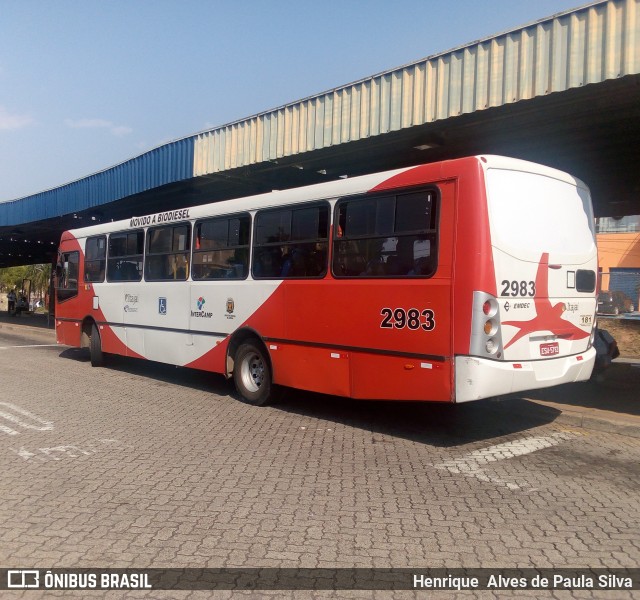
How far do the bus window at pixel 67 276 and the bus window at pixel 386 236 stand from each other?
8.41 metres

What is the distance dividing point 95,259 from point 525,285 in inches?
378

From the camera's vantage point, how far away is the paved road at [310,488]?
387 centimetres

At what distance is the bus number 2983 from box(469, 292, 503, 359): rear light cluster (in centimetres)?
50

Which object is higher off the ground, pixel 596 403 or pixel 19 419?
pixel 596 403

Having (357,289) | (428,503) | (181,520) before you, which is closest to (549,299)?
(357,289)

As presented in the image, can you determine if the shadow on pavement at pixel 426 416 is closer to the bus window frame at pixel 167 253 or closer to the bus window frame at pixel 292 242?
the bus window frame at pixel 292 242

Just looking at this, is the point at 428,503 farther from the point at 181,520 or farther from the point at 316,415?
the point at 316,415

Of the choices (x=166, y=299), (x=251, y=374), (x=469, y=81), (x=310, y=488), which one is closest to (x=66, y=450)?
(x=310, y=488)

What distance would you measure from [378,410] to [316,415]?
0.94m

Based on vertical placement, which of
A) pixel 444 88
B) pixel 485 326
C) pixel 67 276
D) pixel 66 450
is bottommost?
pixel 66 450

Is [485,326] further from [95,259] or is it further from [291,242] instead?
[95,259]

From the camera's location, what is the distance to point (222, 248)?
9250 millimetres

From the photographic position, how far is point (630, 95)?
306 inches

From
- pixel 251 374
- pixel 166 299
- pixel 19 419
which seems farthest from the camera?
pixel 166 299
